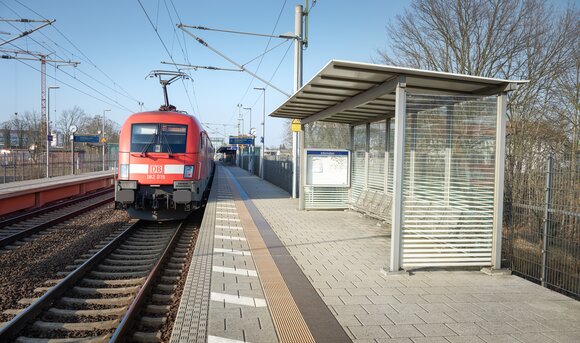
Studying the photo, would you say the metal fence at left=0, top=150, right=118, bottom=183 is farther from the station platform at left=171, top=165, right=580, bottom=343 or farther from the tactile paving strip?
the station platform at left=171, top=165, right=580, bottom=343

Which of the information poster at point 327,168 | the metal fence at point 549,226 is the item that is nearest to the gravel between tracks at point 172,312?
the metal fence at point 549,226

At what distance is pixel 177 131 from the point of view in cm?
1152

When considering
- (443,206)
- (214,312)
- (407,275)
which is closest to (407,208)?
(443,206)

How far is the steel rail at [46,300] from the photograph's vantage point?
432 centimetres

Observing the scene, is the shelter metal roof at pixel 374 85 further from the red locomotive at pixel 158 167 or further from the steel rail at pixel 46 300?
the steel rail at pixel 46 300

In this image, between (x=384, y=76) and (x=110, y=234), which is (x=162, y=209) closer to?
(x=110, y=234)

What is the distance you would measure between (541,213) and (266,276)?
12.5 ft

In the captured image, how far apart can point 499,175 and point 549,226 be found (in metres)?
0.90

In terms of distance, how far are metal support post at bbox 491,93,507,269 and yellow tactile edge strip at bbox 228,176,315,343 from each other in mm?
3097

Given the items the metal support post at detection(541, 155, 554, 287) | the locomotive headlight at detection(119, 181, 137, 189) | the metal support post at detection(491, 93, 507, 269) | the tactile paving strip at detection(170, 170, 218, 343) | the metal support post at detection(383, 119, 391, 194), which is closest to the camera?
the tactile paving strip at detection(170, 170, 218, 343)

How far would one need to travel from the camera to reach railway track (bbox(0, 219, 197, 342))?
4.52 m

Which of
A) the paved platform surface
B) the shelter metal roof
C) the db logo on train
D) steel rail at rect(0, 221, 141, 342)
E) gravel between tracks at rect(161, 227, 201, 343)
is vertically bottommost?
gravel between tracks at rect(161, 227, 201, 343)

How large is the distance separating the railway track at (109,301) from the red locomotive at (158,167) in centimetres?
226

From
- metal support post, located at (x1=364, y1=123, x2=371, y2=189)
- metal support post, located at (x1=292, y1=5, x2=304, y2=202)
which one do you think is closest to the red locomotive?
metal support post, located at (x1=364, y1=123, x2=371, y2=189)
